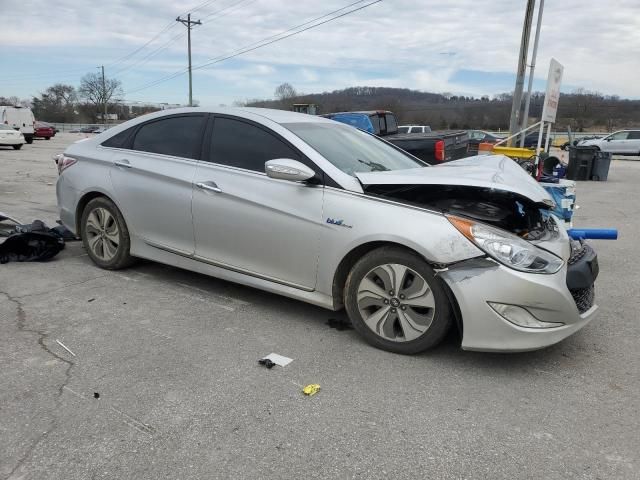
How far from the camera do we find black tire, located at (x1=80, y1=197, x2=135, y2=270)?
4.86m

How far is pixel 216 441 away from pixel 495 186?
7.39 ft

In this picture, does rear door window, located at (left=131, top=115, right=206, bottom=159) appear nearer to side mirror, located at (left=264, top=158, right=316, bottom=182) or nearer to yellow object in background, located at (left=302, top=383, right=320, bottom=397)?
side mirror, located at (left=264, top=158, right=316, bottom=182)

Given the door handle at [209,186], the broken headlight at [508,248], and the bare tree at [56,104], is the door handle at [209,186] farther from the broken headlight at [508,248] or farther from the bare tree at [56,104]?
the bare tree at [56,104]

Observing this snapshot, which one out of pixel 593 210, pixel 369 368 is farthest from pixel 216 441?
pixel 593 210

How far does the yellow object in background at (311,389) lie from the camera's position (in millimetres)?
2947

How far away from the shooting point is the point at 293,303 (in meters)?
4.37

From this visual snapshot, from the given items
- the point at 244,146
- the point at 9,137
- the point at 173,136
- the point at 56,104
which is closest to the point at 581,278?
the point at 244,146

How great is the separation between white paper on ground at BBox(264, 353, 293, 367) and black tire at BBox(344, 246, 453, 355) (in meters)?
0.54

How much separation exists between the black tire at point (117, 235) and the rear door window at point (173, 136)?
62 cm

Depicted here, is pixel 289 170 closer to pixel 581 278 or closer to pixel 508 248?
pixel 508 248

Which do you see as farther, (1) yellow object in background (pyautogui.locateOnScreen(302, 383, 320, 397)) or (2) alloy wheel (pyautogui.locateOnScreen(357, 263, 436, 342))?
(2) alloy wheel (pyautogui.locateOnScreen(357, 263, 436, 342))

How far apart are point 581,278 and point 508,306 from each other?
0.61 metres

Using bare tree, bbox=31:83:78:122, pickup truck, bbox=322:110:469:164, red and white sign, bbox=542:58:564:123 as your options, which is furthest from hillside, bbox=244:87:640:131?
bare tree, bbox=31:83:78:122

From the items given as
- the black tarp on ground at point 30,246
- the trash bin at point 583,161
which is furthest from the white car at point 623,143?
the black tarp on ground at point 30,246
